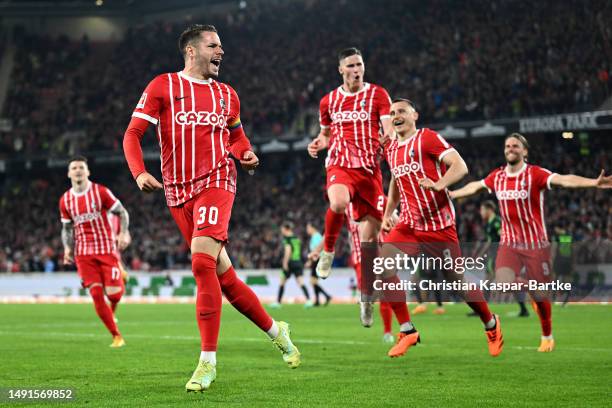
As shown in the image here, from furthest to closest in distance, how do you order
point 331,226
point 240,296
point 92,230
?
point 92,230
point 331,226
point 240,296

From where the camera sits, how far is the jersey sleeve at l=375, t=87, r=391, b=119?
11.1 m

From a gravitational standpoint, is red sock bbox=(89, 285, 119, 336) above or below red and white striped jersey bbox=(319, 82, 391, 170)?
below

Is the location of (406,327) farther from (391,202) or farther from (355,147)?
(355,147)

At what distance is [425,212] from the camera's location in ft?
32.5

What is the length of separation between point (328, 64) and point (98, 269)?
93.4 feet

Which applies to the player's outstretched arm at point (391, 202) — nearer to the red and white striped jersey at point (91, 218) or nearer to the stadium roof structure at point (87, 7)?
the red and white striped jersey at point (91, 218)

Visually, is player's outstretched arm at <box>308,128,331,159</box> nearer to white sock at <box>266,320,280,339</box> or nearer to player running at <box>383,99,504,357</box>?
player running at <box>383,99,504,357</box>

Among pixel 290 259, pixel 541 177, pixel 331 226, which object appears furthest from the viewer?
pixel 290 259

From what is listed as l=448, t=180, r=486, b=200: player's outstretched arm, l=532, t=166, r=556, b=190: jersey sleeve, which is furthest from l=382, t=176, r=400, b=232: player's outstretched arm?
l=532, t=166, r=556, b=190: jersey sleeve

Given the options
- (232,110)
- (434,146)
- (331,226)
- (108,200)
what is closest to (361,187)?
(331,226)

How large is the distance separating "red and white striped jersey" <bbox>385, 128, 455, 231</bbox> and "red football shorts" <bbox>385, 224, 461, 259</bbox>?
55mm

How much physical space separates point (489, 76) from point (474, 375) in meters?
26.6

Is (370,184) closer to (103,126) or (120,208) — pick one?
(120,208)

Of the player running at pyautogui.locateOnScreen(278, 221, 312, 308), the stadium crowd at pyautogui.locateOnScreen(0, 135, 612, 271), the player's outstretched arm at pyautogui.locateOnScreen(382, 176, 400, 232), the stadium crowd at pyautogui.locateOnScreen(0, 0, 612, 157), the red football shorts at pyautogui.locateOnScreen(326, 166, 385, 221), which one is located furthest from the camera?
the stadium crowd at pyautogui.locateOnScreen(0, 0, 612, 157)
